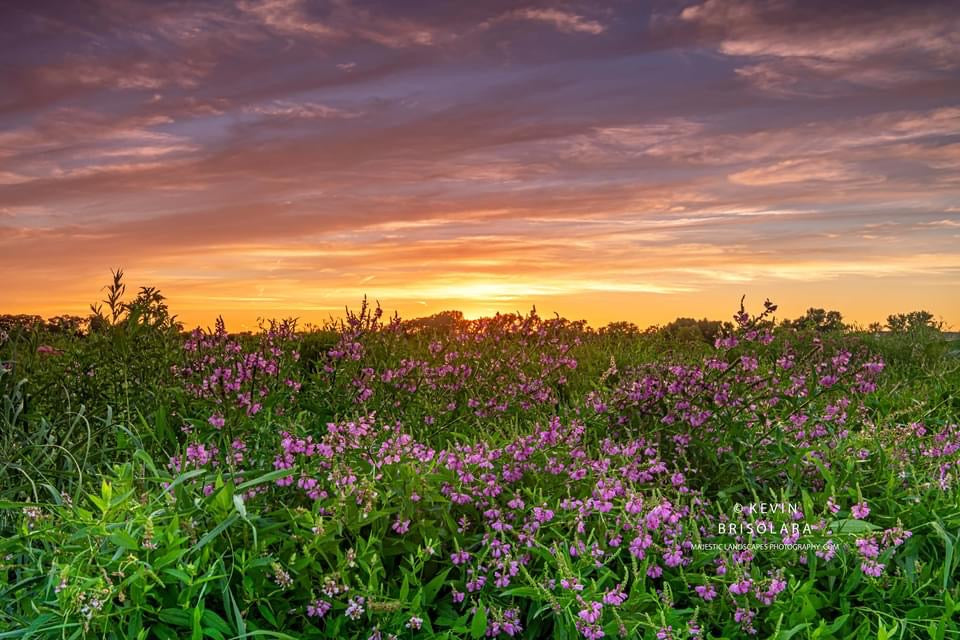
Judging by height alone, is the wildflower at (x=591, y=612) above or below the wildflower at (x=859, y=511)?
below

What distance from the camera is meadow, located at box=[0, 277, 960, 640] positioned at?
2.89 m

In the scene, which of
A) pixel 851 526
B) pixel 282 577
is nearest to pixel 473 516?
pixel 282 577

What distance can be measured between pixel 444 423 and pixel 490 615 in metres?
2.71

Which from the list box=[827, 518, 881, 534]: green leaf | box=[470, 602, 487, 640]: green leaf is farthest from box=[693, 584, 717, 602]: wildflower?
box=[470, 602, 487, 640]: green leaf

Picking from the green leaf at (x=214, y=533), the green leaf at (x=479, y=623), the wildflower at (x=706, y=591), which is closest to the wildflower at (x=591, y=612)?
the green leaf at (x=479, y=623)

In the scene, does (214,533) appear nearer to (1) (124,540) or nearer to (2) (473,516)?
(1) (124,540)

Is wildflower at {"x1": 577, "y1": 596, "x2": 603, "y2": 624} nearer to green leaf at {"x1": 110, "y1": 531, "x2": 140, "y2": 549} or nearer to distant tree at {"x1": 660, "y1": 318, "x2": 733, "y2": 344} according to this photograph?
green leaf at {"x1": 110, "y1": 531, "x2": 140, "y2": 549}

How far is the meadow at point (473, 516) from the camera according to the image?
289 cm

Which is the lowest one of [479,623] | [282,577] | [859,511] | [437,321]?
[479,623]

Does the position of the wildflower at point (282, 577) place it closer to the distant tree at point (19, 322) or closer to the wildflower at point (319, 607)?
the wildflower at point (319, 607)

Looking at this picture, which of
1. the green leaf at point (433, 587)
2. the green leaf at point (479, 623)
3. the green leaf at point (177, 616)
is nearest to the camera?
the green leaf at point (177, 616)

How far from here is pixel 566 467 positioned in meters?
3.96

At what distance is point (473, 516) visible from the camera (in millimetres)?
3574

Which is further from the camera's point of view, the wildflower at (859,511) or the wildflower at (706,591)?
the wildflower at (859,511)
